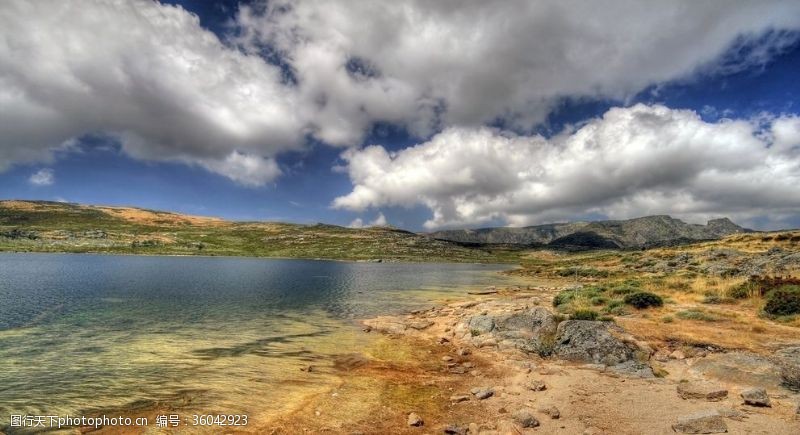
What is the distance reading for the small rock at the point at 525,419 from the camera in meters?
14.3

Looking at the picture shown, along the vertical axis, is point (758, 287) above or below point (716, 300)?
above

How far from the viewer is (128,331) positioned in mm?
31125

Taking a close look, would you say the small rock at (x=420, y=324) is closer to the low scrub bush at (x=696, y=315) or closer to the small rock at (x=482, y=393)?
the small rock at (x=482, y=393)

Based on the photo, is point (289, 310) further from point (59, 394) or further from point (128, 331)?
point (59, 394)

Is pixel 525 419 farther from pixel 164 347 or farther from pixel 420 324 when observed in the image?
pixel 164 347

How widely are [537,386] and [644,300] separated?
23821mm

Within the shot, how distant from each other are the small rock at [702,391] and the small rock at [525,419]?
6.79 meters

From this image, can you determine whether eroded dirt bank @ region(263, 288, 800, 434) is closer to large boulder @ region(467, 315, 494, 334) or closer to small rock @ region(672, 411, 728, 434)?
small rock @ region(672, 411, 728, 434)

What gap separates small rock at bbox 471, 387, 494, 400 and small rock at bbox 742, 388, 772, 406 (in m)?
9.52

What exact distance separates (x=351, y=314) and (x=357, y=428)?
2948 centimetres

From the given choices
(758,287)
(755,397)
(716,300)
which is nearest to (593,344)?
(755,397)

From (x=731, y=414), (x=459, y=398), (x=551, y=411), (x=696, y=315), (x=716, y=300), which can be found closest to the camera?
(x=731, y=414)

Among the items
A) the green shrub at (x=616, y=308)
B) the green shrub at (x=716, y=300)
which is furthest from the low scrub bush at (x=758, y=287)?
the green shrub at (x=616, y=308)

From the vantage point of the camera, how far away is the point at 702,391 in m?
15.7
